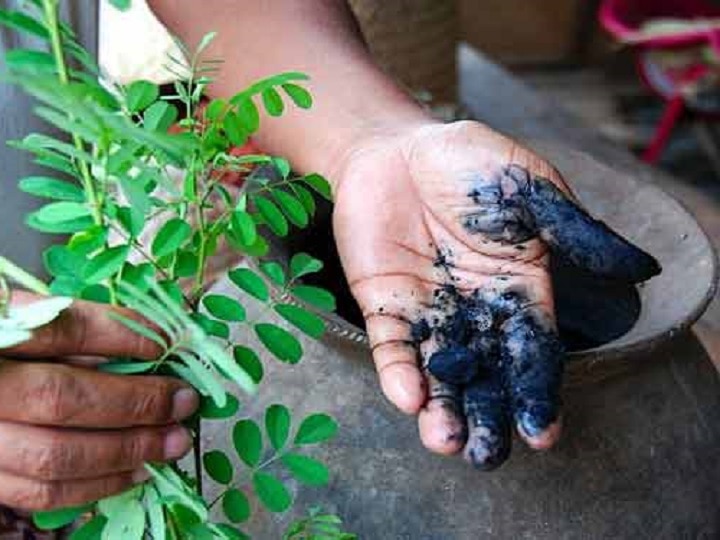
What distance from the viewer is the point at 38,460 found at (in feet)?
2.46

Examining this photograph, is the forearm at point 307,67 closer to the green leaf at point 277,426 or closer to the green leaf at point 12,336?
the green leaf at point 277,426

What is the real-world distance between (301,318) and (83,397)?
0.49ft

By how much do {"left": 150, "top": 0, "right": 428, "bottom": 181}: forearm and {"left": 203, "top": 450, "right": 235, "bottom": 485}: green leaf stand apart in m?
0.34

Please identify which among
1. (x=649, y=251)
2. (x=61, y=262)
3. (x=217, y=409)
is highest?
(x=61, y=262)

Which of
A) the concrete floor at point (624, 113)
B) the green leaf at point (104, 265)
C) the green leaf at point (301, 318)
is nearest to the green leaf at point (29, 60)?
the green leaf at point (104, 265)

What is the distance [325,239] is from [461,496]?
11.1 inches

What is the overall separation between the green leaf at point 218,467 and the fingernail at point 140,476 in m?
0.04

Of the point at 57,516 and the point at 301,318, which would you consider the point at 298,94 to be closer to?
the point at 301,318

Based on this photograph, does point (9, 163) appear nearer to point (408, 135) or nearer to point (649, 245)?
point (408, 135)

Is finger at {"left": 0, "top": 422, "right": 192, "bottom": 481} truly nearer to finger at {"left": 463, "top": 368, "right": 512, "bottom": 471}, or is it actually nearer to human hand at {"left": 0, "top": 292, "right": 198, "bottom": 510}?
human hand at {"left": 0, "top": 292, "right": 198, "bottom": 510}

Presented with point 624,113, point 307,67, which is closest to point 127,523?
point 307,67

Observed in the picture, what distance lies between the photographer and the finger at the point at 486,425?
764 millimetres

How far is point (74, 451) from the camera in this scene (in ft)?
2.46

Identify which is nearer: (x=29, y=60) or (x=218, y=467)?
(x=29, y=60)
